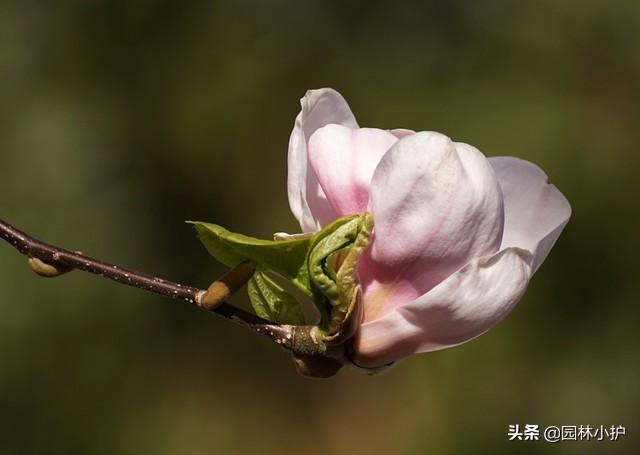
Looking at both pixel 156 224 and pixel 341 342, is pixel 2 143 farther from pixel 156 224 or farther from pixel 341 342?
pixel 341 342

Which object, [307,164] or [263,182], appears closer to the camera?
[307,164]

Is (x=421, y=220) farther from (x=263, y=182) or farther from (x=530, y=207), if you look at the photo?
(x=263, y=182)

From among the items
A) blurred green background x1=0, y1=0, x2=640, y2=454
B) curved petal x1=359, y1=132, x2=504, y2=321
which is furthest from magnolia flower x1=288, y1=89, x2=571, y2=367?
blurred green background x1=0, y1=0, x2=640, y2=454

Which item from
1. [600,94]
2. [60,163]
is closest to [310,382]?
[60,163]

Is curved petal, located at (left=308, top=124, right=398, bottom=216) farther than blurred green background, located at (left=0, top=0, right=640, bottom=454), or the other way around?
blurred green background, located at (left=0, top=0, right=640, bottom=454)

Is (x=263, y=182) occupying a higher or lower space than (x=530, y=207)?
higher

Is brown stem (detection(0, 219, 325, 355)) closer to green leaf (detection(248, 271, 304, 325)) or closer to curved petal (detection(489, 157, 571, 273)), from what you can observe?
green leaf (detection(248, 271, 304, 325))

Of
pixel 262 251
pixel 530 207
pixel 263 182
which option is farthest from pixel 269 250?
pixel 263 182
